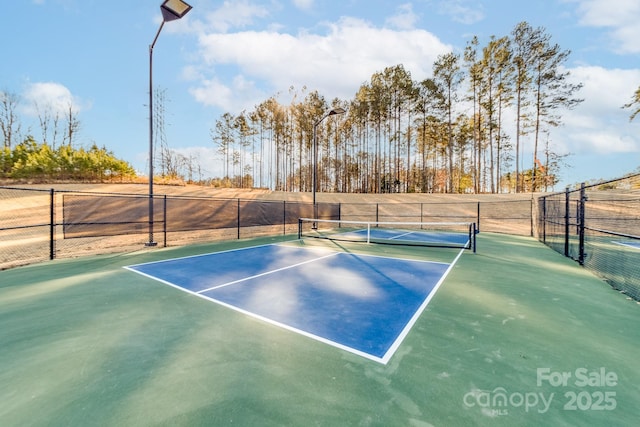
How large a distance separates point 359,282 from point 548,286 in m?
3.54

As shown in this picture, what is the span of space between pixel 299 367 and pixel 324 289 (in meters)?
2.16

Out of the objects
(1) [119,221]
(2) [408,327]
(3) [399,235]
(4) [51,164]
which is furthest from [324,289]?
(4) [51,164]

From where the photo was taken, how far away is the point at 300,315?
11.1ft

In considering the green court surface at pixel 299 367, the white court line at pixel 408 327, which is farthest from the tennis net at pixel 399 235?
the green court surface at pixel 299 367

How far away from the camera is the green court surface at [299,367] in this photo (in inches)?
69.5

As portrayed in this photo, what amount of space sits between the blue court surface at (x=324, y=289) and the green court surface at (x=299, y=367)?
8.8 inches

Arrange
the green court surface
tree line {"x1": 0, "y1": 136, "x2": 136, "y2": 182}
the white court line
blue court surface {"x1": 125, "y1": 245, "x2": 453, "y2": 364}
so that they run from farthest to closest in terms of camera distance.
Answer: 1. tree line {"x1": 0, "y1": 136, "x2": 136, "y2": 182}
2. blue court surface {"x1": 125, "y1": 245, "x2": 453, "y2": 364}
3. the white court line
4. the green court surface

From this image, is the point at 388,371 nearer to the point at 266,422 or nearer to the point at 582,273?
the point at 266,422

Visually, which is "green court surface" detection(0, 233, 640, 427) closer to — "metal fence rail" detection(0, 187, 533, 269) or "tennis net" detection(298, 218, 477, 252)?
"tennis net" detection(298, 218, 477, 252)

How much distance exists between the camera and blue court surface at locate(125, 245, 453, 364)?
2982 mm

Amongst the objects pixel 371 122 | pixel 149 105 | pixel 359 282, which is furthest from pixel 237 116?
pixel 359 282

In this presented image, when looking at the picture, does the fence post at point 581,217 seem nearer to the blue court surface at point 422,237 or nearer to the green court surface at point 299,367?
the green court surface at point 299,367

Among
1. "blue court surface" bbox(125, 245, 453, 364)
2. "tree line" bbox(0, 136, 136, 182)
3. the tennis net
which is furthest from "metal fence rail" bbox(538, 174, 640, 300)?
"tree line" bbox(0, 136, 136, 182)

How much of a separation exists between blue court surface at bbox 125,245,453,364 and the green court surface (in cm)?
22
